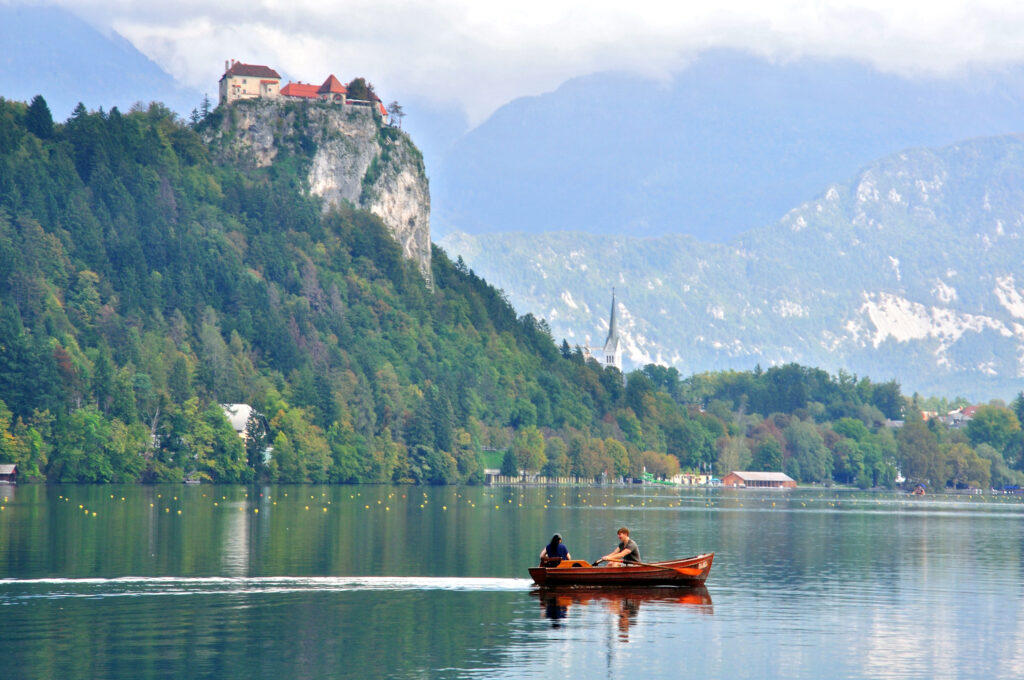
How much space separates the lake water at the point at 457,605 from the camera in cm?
4484

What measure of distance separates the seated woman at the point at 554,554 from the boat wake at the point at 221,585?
207cm

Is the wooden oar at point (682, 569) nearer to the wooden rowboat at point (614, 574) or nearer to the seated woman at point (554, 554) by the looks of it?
the wooden rowboat at point (614, 574)

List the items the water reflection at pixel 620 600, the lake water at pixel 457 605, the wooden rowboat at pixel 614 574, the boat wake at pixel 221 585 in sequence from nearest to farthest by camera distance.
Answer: the lake water at pixel 457 605
the water reflection at pixel 620 600
the boat wake at pixel 221 585
the wooden rowboat at pixel 614 574

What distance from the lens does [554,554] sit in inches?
2443

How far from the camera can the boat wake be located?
2269 inches

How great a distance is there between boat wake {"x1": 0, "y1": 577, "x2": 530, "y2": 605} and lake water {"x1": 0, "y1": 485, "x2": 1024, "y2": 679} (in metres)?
0.16

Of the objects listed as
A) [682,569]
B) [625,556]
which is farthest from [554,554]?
[682,569]

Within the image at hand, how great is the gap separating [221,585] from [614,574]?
16386 millimetres

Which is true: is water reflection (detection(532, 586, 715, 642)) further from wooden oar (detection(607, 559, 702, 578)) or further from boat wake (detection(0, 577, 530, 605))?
boat wake (detection(0, 577, 530, 605))

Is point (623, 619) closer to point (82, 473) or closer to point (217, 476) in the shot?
point (82, 473)

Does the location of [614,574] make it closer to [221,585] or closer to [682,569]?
[682,569]

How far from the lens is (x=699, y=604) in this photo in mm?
58875

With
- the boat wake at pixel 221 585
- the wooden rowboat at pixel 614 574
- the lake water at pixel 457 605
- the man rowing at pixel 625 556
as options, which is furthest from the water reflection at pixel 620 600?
the boat wake at pixel 221 585

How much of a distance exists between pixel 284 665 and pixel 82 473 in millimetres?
133968
